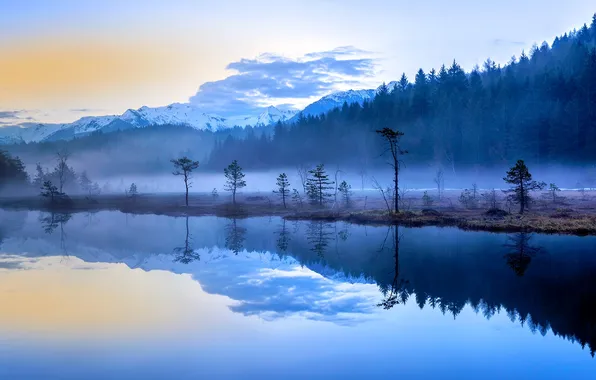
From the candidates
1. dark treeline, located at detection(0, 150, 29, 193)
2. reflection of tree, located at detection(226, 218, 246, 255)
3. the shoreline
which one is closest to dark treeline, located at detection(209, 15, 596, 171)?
the shoreline

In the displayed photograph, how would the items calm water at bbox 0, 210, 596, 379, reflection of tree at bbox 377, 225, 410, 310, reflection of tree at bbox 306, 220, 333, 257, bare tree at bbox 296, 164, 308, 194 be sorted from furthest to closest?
bare tree at bbox 296, 164, 308, 194 < reflection of tree at bbox 306, 220, 333, 257 < reflection of tree at bbox 377, 225, 410, 310 < calm water at bbox 0, 210, 596, 379

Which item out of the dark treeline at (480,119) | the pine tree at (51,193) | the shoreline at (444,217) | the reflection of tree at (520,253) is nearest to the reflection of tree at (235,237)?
the shoreline at (444,217)

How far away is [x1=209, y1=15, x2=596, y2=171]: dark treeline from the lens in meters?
116

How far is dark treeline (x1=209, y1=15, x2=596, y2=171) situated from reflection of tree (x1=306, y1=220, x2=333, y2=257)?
82466mm

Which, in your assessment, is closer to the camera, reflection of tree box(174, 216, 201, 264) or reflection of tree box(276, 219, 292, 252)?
reflection of tree box(174, 216, 201, 264)

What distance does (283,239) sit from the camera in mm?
43156

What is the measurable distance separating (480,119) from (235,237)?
107628 millimetres

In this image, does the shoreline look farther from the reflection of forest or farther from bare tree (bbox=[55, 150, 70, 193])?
bare tree (bbox=[55, 150, 70, 193])

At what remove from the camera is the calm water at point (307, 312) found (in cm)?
1346

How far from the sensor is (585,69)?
393ft

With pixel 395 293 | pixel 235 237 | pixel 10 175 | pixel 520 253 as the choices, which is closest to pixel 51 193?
pixel 10 175

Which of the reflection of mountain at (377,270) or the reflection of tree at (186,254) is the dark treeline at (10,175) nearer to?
the reflection of mountain at (377,270)

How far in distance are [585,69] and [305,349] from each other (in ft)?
438

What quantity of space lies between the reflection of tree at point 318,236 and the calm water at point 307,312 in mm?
817
